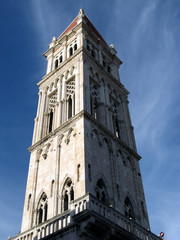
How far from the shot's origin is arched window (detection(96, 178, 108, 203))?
1853 centimetres

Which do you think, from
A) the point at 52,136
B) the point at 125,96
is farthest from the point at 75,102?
the point at 125,96

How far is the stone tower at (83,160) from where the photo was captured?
15609mm

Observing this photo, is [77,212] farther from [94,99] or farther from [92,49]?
[92,49]

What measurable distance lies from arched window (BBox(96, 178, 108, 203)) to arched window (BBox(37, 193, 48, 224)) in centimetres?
361

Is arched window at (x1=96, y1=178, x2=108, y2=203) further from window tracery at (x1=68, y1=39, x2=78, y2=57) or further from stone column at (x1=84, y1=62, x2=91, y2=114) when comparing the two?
window tracery at (x1=68, y1=39, x2=78, y2=57)

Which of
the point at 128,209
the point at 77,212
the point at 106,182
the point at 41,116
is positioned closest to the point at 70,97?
the point at 41,116

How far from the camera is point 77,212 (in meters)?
15.2

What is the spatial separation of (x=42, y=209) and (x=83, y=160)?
4.32 metres

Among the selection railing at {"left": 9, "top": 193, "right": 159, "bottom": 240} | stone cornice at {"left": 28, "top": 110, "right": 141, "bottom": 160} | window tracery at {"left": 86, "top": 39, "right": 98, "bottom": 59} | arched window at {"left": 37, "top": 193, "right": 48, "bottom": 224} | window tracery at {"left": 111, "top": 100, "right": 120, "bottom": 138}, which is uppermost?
window tracery at {"left": 86, "top": 39, "right": 98, "bottom": 59}

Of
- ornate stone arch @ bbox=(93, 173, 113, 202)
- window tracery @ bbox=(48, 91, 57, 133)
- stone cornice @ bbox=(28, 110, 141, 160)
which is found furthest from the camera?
window tracery @ bbox=(48, 91, 57, 133)

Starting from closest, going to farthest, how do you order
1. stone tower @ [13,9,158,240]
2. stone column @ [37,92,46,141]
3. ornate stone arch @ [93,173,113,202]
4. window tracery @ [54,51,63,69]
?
stone tower @ [13,9,158,240], ornate stone arch @ [93,173,113,202], stone column @ [37,92,46,141], window tracery @ [54,51,63,69]

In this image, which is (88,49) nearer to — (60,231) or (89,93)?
(89,93)

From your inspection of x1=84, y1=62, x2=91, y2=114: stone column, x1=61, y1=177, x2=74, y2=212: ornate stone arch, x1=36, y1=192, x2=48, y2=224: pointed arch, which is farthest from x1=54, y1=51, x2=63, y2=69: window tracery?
x1=61, y1=177, x2=74, y2=212: ornate stone arch

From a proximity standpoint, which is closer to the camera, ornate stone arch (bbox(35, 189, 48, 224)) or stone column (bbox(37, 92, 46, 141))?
ornate stone arch (bbox(35, 189, 48, 224))
